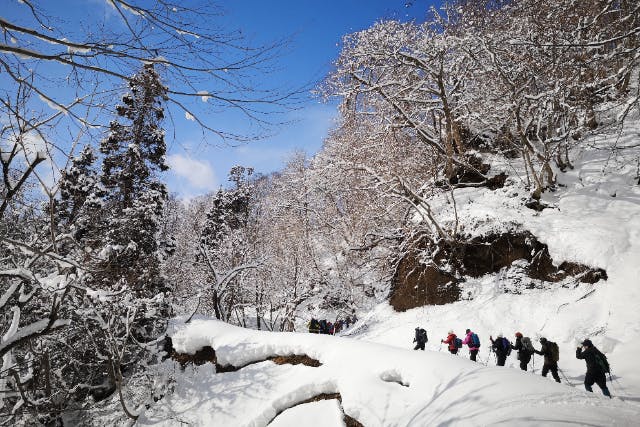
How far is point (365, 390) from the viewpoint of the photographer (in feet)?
19.0

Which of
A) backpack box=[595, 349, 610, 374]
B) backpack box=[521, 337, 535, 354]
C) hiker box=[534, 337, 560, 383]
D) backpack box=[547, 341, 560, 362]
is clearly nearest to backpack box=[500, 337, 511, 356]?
backpack box=[521, 337, 535, 354]

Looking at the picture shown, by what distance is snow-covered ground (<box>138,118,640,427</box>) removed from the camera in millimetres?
4613

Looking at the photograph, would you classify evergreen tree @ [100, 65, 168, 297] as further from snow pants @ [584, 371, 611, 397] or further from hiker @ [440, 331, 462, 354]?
snow pants @ [584, 371, 611, 397]

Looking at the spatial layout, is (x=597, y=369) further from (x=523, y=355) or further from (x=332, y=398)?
(x=332, y=398)

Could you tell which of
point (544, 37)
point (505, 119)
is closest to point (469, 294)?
point (505, 119)

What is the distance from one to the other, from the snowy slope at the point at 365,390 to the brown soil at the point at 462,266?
7.10m

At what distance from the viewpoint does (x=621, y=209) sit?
11078 millimetres

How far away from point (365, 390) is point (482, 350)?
631 centimetres

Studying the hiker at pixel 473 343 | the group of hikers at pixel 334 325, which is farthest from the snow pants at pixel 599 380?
the group of hikers at pixel 334 325

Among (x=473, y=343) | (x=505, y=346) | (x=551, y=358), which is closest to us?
(x=551, y=358)

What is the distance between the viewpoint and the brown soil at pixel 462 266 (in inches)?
444

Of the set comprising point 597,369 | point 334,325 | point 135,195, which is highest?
point 135,195

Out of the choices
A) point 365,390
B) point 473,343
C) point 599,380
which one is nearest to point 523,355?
point 473,343

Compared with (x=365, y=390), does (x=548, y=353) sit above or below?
below
